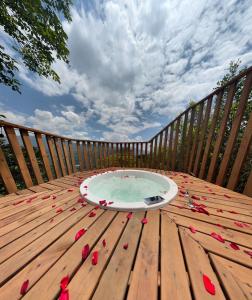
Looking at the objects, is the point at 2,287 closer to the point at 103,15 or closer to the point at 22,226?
the point at 22,226

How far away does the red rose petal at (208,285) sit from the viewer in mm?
600

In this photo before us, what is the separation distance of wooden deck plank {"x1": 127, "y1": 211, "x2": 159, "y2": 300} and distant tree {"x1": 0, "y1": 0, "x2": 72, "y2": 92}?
4013 millimetres

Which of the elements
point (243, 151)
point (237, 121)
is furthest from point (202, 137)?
point (243, 151)

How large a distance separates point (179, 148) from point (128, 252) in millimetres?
2816

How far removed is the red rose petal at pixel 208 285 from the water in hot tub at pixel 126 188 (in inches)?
61.5

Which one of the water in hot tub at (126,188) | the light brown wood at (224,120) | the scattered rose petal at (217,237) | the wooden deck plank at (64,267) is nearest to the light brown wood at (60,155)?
the water in hot tub at (126,188)

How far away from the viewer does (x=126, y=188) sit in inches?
110

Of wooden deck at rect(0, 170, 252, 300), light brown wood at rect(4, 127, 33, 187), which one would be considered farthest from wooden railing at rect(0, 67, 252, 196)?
wooden deck at rect(0, 170, 252, 300)

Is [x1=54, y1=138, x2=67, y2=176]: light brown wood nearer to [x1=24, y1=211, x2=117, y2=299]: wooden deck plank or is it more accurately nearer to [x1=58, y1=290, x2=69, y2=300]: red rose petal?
[x1=24, y1=211, x2=117, y2=299]: wooden deck plank

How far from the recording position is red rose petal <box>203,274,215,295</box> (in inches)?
23.6

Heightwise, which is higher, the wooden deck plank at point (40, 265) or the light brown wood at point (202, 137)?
the light brown wood at point (202, 137)

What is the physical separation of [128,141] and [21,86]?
3.41 meters

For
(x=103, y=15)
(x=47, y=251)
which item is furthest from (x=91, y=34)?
(x=47, y=251)

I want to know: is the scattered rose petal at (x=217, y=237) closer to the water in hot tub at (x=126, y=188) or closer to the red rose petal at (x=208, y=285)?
the red rose petal at (x=208, y=285)
